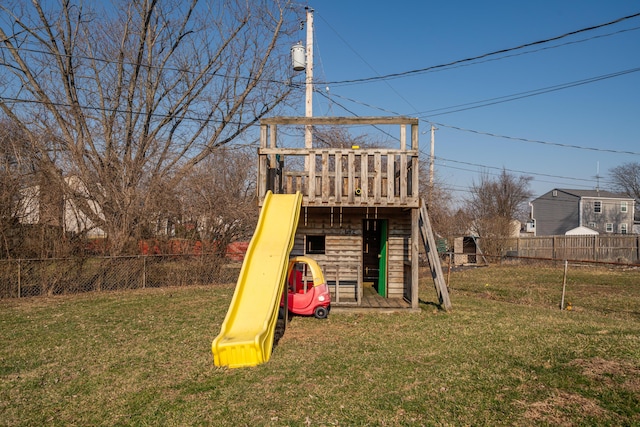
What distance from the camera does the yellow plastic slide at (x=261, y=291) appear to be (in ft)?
21.4

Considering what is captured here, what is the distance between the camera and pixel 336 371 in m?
6.34

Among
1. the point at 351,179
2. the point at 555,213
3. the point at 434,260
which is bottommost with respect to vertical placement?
the point at 434,260

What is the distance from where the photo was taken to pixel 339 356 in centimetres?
707

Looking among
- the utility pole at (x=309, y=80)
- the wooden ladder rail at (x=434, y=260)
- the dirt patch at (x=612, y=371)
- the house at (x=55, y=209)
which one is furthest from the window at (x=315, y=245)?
the house at (x=55, y=209)

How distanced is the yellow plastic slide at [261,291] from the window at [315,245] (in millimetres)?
2261

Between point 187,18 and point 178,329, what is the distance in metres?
17.3

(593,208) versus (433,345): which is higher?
(593,208)

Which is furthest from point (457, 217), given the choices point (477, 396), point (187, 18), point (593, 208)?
point (477, 396)

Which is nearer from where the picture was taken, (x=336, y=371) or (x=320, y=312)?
(x=336, y=371)

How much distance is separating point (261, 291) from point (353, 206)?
11.3 feet

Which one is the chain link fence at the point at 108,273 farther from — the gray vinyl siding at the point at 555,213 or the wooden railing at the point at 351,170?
the gray vinyl siding at the point at 555,213

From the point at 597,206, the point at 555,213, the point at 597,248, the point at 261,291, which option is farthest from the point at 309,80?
the point at 555,213

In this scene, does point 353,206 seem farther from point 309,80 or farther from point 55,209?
point 55,209

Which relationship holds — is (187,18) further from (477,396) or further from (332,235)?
(477,396)
